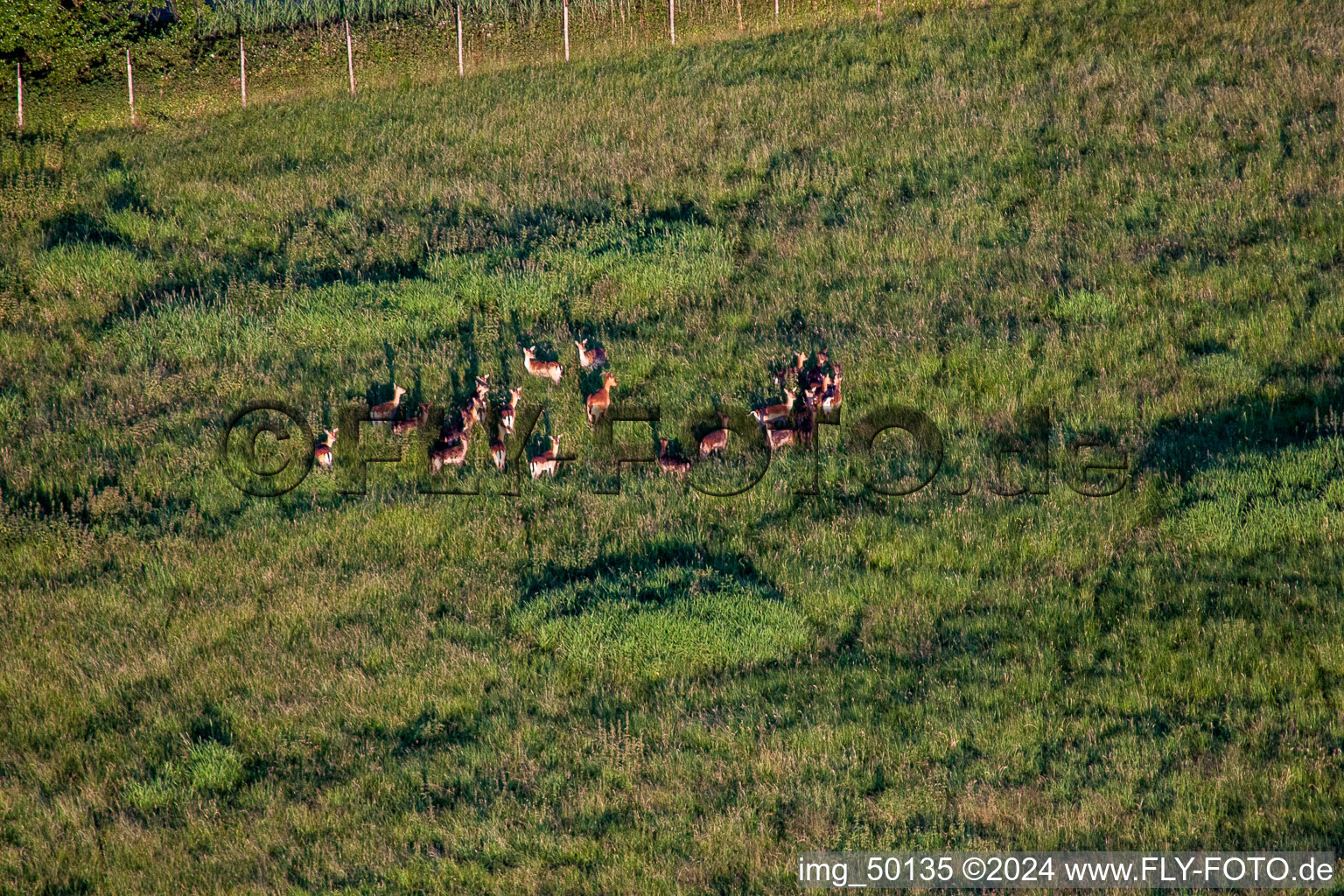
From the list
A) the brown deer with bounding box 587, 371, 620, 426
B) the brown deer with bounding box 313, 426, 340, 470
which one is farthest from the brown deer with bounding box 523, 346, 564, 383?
the brown deer with bounding box 313, 426, 340, 470

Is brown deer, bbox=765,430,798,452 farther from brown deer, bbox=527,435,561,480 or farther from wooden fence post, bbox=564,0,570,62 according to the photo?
wooden fence post, bbox=564,0,570,62

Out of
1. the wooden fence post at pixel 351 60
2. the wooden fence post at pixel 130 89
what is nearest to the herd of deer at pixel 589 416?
the wooden fence post at pixel 351 60

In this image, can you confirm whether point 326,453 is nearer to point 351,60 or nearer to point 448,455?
point 448,455

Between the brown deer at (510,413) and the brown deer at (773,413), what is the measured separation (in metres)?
2.98

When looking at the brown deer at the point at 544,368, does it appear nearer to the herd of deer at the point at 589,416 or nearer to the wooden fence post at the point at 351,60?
the herd of deer at the point at 589,416

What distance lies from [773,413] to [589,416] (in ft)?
7.56

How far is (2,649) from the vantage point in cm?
1193

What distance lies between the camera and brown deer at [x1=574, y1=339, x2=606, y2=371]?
15.8 m

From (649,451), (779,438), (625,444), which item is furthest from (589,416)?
(779,438)

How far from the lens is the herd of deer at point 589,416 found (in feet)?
46.9

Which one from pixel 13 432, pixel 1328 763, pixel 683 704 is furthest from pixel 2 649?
pixel 1328 763

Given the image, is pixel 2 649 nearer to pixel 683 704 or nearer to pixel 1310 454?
pixel 683 704

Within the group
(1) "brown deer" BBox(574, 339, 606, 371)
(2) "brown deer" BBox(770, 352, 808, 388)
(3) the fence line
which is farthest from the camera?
(3) the fence line

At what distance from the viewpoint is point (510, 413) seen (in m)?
14.7
